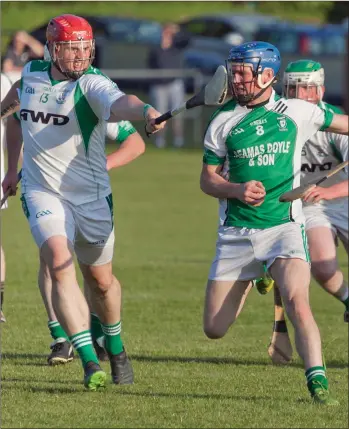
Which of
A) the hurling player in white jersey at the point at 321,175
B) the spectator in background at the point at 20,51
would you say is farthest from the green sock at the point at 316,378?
the spectator in background at the point at 20,51

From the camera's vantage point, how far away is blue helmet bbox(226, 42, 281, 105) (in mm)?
7902

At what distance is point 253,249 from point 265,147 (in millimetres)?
631

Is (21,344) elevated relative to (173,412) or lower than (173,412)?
lower

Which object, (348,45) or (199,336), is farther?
(348,45)

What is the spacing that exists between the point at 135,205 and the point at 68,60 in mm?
12028

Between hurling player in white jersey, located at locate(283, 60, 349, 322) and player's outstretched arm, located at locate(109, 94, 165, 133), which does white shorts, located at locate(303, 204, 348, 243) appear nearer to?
hurling player in white jersey, located at locate(283, 60, 349, 322)

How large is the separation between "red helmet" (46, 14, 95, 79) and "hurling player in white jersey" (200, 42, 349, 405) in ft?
2.94

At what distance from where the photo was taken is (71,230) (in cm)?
808

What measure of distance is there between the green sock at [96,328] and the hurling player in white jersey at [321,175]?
1.76m

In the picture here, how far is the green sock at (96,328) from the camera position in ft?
29.4

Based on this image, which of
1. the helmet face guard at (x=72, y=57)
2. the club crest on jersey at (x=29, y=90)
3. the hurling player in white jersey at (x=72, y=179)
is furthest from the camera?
the club crest on jersey at (x=29, y=90)

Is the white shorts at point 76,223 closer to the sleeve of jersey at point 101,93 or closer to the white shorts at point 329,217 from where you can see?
the sleeve of jersey at point 101,93

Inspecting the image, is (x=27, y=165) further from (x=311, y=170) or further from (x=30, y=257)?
(x=30, y=257)

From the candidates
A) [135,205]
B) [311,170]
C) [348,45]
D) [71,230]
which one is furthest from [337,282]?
[348,45]
